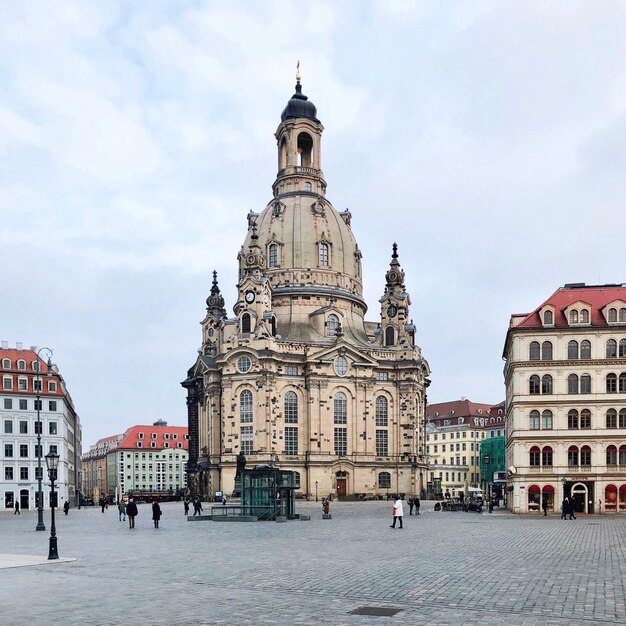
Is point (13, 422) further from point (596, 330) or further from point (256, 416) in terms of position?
point (596, 330)

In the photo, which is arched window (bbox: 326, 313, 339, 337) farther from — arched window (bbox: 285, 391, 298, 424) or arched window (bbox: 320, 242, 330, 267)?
arched window (bbox: 285, 391, 298, 424)

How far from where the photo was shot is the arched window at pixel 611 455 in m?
64.9

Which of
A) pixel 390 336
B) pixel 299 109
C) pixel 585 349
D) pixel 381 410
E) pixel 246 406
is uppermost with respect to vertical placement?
pixel 299 109

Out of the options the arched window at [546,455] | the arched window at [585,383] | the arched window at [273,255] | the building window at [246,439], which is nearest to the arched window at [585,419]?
the arched window at [585,383]

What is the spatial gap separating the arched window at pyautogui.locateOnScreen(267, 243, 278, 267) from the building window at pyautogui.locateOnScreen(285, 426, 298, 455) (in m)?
25.7

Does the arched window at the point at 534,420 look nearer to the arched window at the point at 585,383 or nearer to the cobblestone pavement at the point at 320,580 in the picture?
the arched window at the point at 585,383

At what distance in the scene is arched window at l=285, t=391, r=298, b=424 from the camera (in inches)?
4289

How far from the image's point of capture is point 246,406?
10750cm

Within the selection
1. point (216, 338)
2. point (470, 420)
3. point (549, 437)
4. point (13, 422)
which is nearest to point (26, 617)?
point (549, 437)

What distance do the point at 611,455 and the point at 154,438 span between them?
455ft

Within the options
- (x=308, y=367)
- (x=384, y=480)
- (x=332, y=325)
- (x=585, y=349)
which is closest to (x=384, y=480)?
(x=384, y=480)

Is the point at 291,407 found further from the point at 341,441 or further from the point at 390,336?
the point at 390,336

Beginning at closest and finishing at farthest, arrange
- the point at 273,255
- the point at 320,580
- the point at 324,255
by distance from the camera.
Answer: the point at 320,580 → the point at 324,255 → the point at 273,255

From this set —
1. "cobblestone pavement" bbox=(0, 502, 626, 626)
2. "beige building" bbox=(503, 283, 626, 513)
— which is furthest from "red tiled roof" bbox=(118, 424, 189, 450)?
"cobblestone pavement" bbox=(0, 502, 626, 626)
